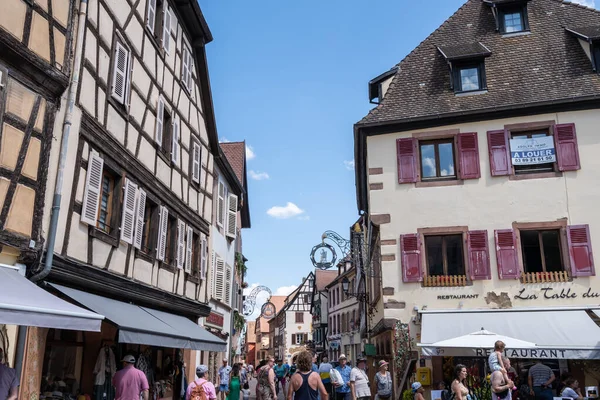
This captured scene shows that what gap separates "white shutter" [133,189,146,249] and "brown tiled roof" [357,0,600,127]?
23.6ft

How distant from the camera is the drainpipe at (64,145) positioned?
7.93 m

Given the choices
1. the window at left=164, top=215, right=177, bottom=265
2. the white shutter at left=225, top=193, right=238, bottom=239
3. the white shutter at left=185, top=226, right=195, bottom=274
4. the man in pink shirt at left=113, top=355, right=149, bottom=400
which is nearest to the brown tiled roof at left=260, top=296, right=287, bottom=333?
the white shutter at left=225, top=193, right=238, bottom=239

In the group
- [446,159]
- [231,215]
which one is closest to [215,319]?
[231,215]

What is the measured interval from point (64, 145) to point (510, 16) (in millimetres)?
14714

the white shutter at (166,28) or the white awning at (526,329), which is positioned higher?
the white shutter at (166,28)

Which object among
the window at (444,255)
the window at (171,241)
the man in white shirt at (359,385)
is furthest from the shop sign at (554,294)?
the window at (171,241)

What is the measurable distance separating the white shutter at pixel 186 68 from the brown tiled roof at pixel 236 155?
1115 cm

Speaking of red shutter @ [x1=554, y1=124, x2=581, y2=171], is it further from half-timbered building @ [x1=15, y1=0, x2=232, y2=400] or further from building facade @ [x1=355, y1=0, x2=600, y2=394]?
half-timbered building @ [x1=15, y1=0, x2=232, y2=400]

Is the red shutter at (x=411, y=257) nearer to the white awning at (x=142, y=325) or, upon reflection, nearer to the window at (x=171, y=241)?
the white awning at (x=142, y=325)

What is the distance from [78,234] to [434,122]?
34.2 ft

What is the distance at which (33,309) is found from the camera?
19.9ft

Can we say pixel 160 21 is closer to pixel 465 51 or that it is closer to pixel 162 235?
pixel 162 235

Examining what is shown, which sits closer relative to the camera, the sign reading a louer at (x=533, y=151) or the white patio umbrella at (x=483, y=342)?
the white patio umbrella at (x=483, y=342)

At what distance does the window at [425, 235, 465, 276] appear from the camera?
1511 centimetres
